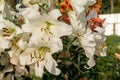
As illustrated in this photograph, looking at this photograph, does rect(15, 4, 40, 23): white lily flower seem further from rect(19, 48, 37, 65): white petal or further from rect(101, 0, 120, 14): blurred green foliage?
rect(101, 0, 120, 14): blurred green foliage

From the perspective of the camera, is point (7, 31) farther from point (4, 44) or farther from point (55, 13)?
point (55, 13)

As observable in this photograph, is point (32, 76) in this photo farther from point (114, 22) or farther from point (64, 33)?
point (114, 22)

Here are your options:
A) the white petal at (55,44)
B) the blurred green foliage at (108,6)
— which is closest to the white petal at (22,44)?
the white petal at (55,44)

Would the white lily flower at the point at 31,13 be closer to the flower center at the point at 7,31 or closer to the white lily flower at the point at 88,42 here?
the flower center at the point at 7,31

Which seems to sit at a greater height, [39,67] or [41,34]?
[41,34]

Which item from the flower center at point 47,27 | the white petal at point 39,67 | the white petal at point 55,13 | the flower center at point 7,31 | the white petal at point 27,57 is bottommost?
the white petal at point 39,67

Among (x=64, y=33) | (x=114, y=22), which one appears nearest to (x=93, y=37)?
(x=64, y=33)

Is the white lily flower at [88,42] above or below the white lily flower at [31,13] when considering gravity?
below

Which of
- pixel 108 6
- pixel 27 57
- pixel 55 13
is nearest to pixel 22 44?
pixel 27 57

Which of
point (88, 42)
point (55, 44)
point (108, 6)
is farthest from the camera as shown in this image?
point (108, 6)
